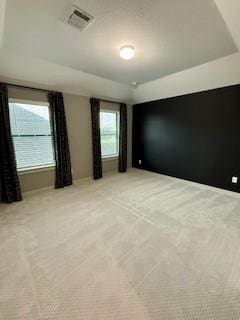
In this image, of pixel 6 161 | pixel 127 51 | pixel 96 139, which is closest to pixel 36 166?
pixel 6 161

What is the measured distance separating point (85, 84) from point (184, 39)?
7.11 feet

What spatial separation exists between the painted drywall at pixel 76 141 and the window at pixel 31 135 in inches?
7.8

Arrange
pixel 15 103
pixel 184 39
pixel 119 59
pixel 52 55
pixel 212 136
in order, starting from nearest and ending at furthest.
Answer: pixel 184 39, pixel 52 55, pixel 119 59, pixel 15 103, pixel 212 136

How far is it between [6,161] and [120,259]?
2585 mm

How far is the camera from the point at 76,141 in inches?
155

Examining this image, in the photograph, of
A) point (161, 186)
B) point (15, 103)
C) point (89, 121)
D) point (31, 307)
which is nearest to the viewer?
point (31, 307)

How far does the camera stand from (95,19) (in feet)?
5.85

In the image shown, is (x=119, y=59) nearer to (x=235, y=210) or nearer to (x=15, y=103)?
(x=15, y=103)

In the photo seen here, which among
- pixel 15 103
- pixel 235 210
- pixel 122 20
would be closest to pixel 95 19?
pixel 122 20

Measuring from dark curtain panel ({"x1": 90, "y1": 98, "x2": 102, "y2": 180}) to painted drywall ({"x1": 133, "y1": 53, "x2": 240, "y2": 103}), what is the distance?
1234mm

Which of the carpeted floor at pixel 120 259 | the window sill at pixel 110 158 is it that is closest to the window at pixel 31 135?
the carpeted floor at pixel 120 259

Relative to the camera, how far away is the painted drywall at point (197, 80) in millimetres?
2732

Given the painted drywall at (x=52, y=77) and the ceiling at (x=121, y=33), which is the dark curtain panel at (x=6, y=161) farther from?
the ceiling at (x=121, y=33)

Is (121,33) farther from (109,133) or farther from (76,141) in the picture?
(109,133)
